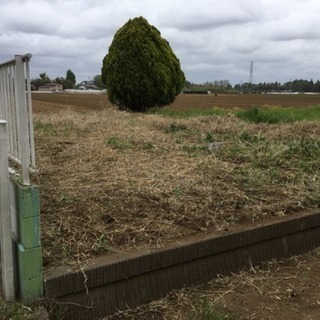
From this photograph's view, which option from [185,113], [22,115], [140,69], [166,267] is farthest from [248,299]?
[140,69]

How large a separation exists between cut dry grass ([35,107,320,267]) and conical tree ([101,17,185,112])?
14.1 ft

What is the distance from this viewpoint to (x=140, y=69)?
35.3 feet

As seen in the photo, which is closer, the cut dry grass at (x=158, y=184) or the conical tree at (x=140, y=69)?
the cut dry grass at (x=158, y=184)

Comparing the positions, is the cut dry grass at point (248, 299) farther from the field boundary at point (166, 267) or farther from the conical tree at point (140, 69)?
the conical tree at point (140, 69)

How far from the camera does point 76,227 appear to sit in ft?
9.51

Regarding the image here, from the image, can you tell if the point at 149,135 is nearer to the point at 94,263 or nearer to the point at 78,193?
the point at 78,193

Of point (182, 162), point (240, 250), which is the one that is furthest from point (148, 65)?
point (240, 250)

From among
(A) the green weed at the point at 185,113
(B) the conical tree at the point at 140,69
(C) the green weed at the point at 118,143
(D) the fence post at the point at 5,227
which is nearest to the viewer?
(D) the fence post at the point at 5,227

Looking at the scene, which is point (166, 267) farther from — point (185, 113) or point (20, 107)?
point (185, 113)

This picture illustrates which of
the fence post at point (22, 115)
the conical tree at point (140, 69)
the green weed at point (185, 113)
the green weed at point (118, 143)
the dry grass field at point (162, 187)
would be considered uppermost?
the conical tree at point (140, 69)

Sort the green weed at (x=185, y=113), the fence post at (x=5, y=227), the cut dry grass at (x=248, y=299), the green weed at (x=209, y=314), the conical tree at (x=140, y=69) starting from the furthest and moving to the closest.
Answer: the conical tree at (x=140, y=69), the green weed at (x=185, y=113), the cut dry grass at (x=248, y=299), the green weed at (x=209, y=314), the fence post at (x=5, y=227)

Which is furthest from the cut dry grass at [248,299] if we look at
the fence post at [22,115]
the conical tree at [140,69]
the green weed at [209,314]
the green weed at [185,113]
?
the conical tree at [140,69]

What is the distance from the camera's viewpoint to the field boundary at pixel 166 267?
95.4 inches

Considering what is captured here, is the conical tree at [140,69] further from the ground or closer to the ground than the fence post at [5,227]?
further from the ground
